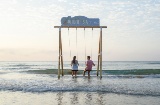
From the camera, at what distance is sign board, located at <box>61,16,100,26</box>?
809 inches

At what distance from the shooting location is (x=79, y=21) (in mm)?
20562

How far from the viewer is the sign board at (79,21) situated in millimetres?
20547

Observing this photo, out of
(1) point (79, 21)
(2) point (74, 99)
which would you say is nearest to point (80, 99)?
(2) point (74, 99)

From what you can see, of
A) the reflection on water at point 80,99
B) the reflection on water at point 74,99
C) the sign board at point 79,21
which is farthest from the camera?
the sign board at point 79,21

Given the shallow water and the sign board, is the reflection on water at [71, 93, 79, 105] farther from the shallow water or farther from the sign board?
A: the sign board

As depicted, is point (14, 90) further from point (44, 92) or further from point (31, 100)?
point (31, 100)

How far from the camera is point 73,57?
22.3 metres

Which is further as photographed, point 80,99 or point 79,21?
point 79,21

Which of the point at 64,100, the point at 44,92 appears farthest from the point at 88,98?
the point at 44,92

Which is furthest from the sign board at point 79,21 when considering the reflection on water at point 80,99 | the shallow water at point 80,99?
the reflection on water at point 80,99

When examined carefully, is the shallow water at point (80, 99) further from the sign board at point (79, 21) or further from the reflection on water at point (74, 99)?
the sign board at point (79, 21)

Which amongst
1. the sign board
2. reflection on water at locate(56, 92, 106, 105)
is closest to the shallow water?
reflection on water at locate(56, 92, 106, 105)

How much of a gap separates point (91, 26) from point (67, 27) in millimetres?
1766

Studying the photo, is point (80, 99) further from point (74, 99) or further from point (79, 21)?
point (79, 21)
